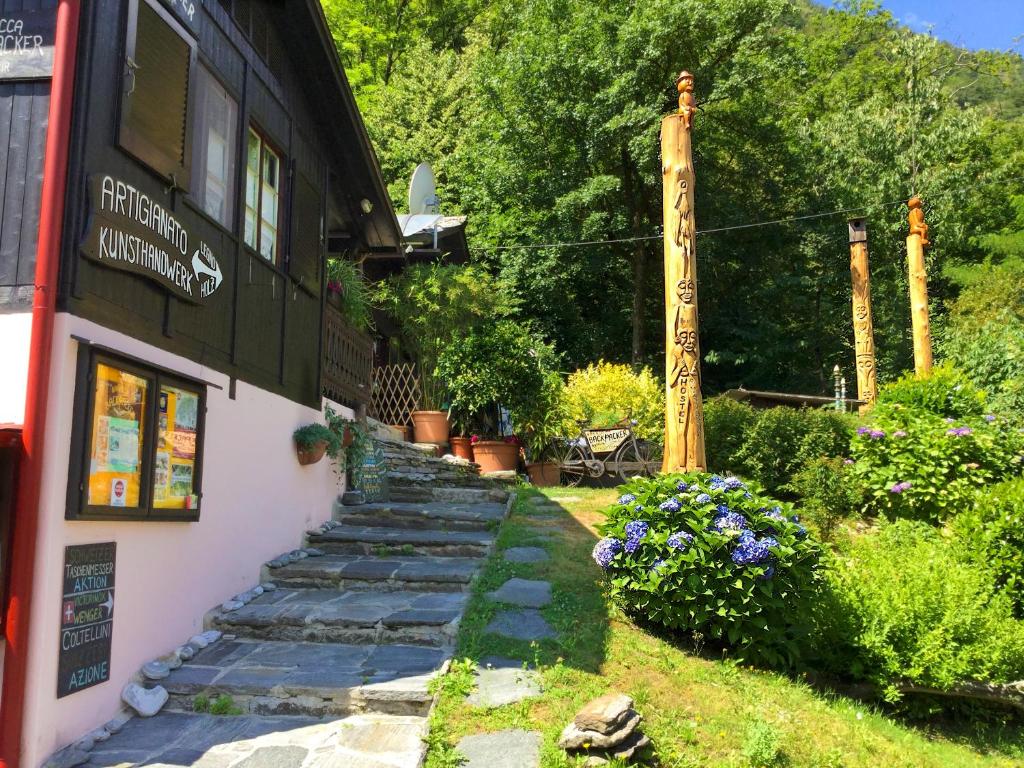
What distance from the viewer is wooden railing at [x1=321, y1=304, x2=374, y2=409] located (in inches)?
360

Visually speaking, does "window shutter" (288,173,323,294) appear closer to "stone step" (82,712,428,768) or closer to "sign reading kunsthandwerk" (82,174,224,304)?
"sign reading kunsthandwerk" (82,174,224,304)

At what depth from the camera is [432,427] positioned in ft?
41.1

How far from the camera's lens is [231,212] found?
6613 mm

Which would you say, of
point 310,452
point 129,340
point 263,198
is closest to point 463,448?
point 310,452

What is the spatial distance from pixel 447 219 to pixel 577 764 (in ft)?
45.2

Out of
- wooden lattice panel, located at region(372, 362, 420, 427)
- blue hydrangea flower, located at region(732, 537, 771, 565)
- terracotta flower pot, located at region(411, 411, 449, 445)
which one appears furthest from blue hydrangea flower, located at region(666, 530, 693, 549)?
wooden lattice panel, located at region(372, 362, 420, 427)

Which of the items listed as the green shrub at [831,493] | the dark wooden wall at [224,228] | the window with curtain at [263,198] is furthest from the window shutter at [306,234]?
the green shrub at [831,493]

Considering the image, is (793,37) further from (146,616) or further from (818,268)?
(146,616)

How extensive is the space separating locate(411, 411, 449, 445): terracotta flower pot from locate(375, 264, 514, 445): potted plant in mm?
754

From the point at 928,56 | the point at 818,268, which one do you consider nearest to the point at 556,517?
the point at 818,268

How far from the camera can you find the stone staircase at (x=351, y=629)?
474 centimetres

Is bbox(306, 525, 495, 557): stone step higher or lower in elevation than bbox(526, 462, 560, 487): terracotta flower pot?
lower

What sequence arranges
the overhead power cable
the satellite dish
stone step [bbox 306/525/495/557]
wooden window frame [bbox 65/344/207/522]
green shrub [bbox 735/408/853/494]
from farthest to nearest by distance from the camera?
the overhead power cable → the satellite dish → green shrub [bbox 735/408/853/494] → stone step [bbox 306/525/495/557] → wooden window frame [bbox 65/344/207/522]

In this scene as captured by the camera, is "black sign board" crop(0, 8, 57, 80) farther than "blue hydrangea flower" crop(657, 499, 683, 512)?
No
